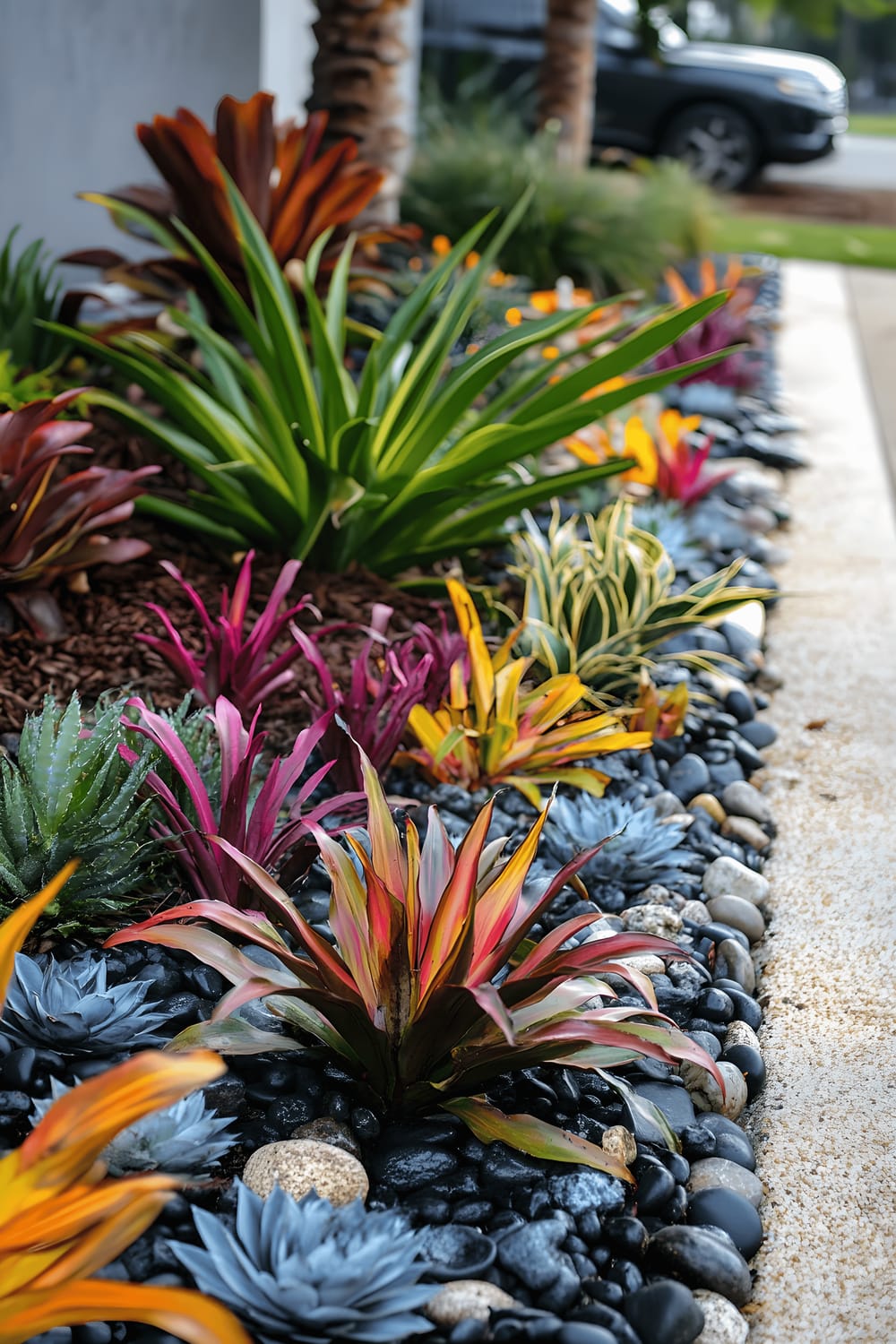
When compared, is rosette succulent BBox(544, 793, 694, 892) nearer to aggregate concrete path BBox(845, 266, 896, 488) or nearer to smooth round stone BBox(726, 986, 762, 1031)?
smooth round stone BBox(726, 986, 762, 1031)

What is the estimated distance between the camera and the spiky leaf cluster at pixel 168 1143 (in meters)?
1.38

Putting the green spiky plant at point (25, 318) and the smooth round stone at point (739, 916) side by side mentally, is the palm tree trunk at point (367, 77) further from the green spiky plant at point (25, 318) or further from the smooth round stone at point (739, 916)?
the smooth round stone at point (739, 916)

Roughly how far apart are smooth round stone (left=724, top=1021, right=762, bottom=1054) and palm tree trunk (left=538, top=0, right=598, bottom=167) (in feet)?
21.1

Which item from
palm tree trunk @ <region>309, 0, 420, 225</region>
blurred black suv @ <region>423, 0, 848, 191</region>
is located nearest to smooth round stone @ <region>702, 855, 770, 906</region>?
palm tree trunk @ <region>309, 0, 420, 225</region>

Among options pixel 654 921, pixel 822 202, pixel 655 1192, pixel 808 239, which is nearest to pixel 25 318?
pixel 654 921

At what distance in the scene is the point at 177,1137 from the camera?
4.56 ft

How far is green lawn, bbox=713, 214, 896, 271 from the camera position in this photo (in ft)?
29.1

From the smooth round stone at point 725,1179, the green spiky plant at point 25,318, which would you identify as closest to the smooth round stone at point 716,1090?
the smooth round stone at point 725,1179

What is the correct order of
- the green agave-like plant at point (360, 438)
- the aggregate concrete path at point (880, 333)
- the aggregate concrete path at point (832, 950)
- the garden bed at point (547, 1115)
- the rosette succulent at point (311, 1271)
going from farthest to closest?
the aggregate concrete path at point (880, 333), the green agave-like plant at point (360, 438), the aggregate concrete path at point (832, 950), the garden bed at point (547, 1115), the rosette succulent at point (311, 1271)

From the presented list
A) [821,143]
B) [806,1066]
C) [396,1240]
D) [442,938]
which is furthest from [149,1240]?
[821,143]

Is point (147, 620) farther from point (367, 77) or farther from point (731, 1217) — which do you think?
point (367, 77)

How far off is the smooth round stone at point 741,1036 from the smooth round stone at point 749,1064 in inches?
0.5

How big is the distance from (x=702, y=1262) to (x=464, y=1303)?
28 cm

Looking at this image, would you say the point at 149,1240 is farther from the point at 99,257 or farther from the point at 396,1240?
the point at 99,257
